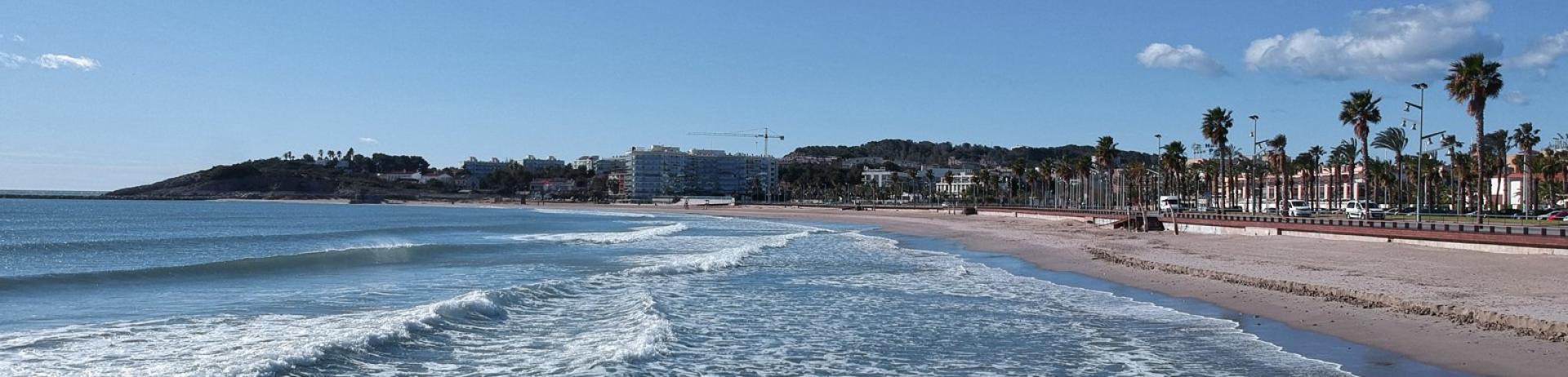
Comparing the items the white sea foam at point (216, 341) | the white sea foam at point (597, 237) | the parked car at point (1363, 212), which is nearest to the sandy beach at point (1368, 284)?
the white sea foam at point (216, 341)

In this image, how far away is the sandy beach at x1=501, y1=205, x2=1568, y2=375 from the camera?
12.4m

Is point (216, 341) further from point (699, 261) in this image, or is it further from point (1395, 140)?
point (1395, 140)

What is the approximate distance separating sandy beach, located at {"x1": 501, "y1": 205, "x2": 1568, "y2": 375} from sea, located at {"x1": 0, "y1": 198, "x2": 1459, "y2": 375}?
749mm

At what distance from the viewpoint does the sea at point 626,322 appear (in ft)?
41.2

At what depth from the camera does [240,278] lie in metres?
25.9

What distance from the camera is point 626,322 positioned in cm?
1681

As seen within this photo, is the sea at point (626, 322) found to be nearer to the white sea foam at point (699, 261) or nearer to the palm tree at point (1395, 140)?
the white sea foam at point (699, 261)

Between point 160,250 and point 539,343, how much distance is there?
1214 inches

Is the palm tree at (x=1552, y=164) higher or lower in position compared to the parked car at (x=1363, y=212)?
higher

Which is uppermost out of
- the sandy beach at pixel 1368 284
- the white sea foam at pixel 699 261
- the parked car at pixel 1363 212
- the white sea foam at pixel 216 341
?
the parked car at pixel 1363 212

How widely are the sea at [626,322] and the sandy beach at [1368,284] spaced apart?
75cm

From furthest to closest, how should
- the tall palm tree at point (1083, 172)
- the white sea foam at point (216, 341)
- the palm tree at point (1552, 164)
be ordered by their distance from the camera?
the tall palm tree at point (1083, 172), the palm tree at point (1552, 164), the white sea foam at point (216, 341)

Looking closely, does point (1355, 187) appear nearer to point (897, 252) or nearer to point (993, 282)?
point (897, 252)

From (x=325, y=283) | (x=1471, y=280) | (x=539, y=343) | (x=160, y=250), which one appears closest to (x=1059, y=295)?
(x=1471, y=280)
